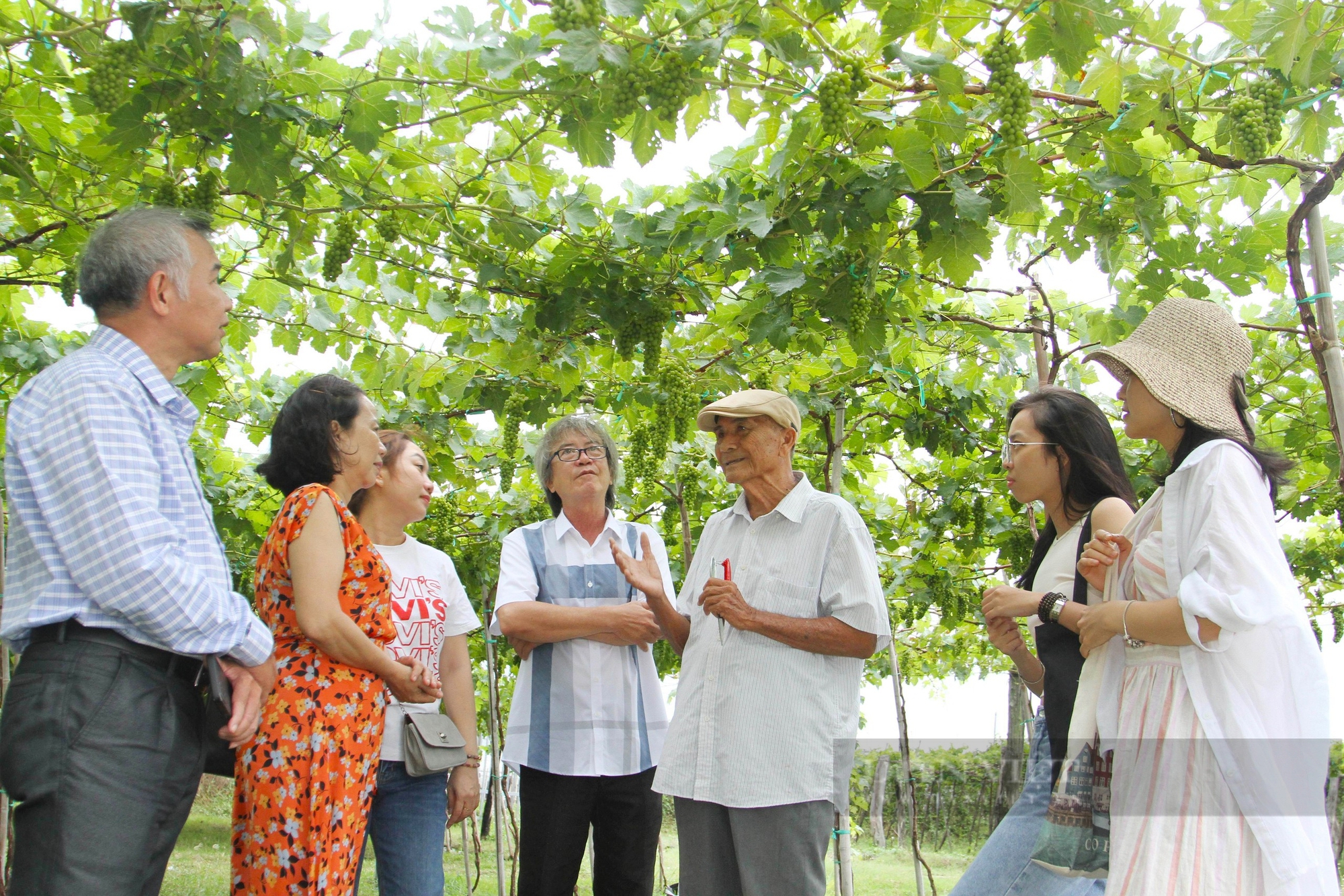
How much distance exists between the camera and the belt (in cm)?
188

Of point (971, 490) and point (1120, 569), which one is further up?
point (971, 490)

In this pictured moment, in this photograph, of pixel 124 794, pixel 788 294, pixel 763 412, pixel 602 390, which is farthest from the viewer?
pixel 602 390

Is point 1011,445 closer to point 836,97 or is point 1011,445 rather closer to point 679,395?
point 836,97

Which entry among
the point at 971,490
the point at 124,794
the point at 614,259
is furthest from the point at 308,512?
the point at 971,490

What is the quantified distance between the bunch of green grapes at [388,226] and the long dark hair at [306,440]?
3.30ft

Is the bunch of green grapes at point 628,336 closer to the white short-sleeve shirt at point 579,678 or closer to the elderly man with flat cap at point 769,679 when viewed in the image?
the white short-sleeve shirt at point 579,678

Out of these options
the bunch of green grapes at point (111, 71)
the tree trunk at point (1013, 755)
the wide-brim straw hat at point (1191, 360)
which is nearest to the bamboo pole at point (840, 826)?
the tree trunk at point (1013, 755)

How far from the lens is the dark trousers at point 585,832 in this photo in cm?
334

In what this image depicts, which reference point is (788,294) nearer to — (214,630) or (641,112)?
(641,112)

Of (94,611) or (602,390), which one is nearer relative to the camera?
(94,611)

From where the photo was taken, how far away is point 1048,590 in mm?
2688

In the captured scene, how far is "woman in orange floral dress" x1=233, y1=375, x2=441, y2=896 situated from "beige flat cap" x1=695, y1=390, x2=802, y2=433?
119 cm

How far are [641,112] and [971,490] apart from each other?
5.02 m

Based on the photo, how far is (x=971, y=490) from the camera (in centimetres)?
721
